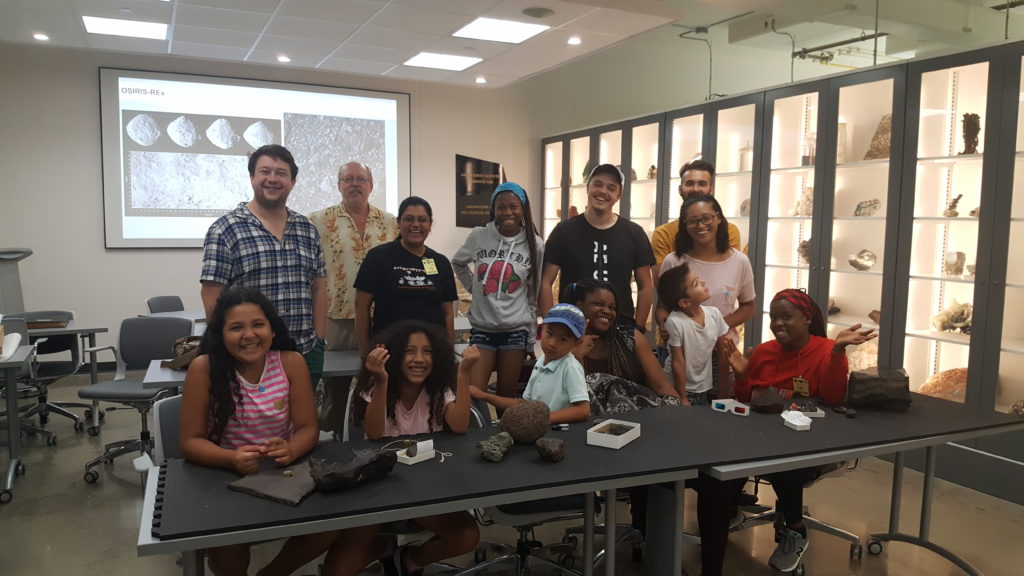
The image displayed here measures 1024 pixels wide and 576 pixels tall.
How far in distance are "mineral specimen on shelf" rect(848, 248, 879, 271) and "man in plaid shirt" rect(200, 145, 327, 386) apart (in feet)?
11.7

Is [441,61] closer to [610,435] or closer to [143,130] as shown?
[143,130]

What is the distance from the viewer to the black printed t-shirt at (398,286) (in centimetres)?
310

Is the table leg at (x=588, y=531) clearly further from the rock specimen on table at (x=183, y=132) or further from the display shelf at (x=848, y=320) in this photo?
the rock specimen on table at (x=183, y=132)

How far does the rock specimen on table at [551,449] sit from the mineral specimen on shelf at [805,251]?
3.56 m

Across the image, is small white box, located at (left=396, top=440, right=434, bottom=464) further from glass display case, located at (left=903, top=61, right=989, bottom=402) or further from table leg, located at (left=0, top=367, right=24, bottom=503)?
glass display case, located at (left=903, top=61, right=989, bottom=402)

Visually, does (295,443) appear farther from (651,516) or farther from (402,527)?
(651,516)

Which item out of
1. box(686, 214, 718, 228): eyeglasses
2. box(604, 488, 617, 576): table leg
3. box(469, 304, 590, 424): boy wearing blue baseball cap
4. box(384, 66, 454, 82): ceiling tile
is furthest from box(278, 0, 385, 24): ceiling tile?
box(604, 488, 617, 576): table leg

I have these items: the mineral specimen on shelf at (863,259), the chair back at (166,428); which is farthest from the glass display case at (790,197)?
the chair back at (166,428)

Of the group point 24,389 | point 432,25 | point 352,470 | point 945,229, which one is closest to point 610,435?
Result: point 352,470

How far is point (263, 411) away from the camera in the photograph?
2166 mm

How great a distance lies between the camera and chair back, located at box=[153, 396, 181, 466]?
2.24m

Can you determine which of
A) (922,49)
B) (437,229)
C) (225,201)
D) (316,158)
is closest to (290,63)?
(316,158)

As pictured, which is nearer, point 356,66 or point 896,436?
point 896,436

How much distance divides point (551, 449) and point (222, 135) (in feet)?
19.6
